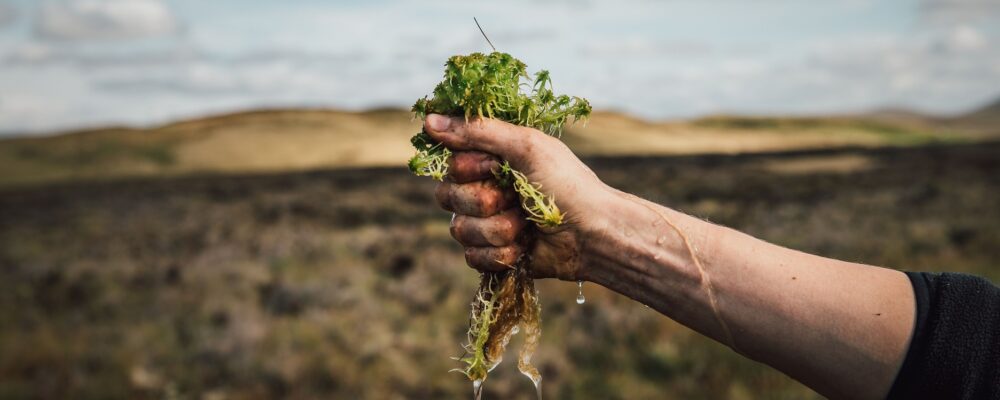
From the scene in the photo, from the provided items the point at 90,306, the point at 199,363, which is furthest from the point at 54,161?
the point at 199,363

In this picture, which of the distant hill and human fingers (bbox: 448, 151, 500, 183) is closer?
human fingers (bbox: 448, 151, 500, 183)

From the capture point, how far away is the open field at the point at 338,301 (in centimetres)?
773

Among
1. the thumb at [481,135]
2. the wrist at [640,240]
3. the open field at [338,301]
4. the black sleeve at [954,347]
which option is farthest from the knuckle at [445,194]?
the open field at [338,301]

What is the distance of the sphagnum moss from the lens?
7.82 feet

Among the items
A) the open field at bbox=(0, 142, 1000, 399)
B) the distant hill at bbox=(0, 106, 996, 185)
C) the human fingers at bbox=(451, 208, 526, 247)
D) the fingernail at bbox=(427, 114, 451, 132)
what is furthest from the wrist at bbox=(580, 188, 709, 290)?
the distant hill at bbox=(0, 106, 996, 185)

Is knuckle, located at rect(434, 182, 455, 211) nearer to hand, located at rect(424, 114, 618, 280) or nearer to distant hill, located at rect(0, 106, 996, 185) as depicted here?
hand, located at rect(424, 114, 618, 280)

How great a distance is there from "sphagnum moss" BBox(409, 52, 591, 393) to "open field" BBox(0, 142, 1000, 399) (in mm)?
4817

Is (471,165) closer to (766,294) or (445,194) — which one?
(445,194)

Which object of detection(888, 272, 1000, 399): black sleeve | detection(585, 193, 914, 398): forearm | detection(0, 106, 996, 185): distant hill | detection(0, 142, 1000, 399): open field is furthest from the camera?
detection(0, 106, 996, 185): distant hill

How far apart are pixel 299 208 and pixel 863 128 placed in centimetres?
6750

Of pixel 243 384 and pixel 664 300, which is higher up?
pixel 664 300

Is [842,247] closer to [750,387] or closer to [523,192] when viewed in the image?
[750,387]

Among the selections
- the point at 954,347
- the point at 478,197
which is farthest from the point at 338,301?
the point at 954,347

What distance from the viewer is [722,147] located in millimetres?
61281
